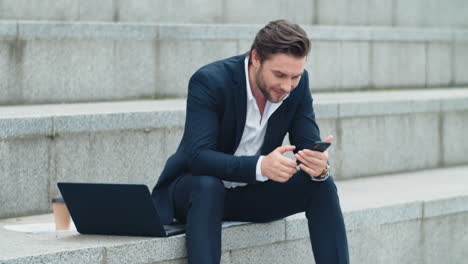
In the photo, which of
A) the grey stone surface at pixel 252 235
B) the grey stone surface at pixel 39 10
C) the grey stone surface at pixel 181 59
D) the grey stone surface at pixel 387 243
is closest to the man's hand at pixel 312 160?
the grey stone surface at pixel 252 235

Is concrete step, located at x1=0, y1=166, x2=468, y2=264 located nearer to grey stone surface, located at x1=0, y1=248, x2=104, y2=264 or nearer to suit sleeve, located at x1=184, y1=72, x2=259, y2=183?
grey stone surface, located at x1=0, y1=248, x2=104, y2=264

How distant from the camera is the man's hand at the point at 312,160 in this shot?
4.80 meters

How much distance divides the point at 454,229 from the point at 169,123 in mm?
2072

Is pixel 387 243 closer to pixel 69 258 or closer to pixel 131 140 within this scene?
pixel 131 140

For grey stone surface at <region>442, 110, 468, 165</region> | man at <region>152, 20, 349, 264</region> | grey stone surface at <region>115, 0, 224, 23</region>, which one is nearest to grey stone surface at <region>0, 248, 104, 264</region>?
man at <region>152, 20, 349, 264</region>

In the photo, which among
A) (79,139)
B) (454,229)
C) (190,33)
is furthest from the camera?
(190,33)

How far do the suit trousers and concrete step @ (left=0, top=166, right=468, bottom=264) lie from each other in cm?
17

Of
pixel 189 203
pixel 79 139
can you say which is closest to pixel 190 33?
pixel 79 139

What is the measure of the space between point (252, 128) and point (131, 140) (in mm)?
1211

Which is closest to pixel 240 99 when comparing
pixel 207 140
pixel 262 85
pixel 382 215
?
pixel 262 85

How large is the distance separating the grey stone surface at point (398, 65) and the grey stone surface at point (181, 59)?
193 cm

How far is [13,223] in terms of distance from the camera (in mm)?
5484

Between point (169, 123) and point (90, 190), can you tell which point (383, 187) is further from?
point (90, 190)

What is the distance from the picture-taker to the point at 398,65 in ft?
31.1
